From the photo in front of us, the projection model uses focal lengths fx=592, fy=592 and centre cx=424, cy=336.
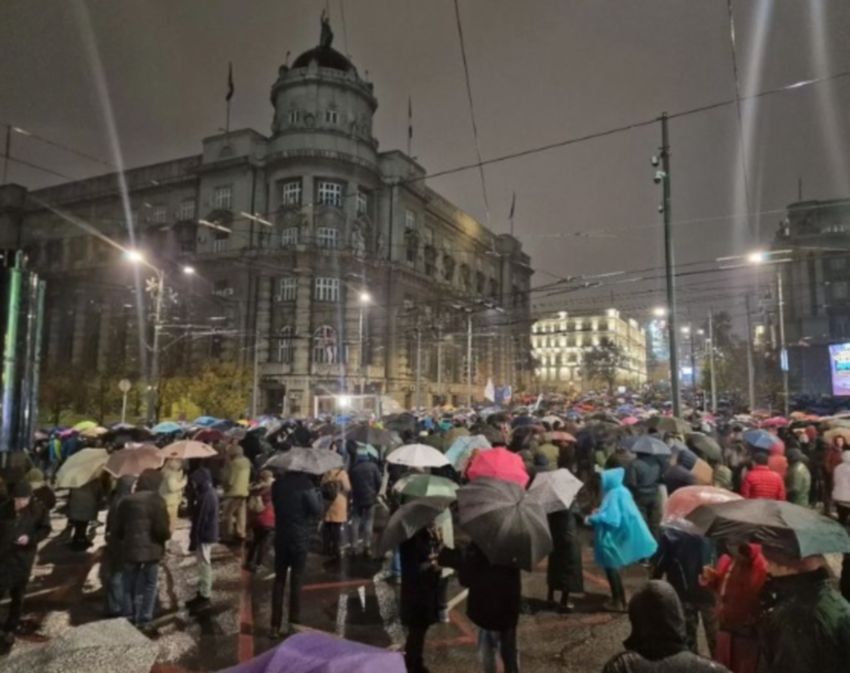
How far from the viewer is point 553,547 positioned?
6727mm

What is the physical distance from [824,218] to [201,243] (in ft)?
230

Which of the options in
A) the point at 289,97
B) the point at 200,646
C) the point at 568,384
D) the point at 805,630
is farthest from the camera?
the point at 568,384

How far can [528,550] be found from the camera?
14.8ft

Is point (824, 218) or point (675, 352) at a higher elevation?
point (824, 218)

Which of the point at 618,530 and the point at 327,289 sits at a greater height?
the point at 327,289

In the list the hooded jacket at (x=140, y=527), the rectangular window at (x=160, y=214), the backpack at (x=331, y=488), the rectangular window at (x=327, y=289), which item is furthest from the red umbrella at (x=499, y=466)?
the rectangular window at (x=160, y=214)

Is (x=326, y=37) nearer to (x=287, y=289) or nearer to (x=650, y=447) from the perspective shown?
(x=287, y=289)

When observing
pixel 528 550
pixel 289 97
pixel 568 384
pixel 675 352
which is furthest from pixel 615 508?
pixel 568 384

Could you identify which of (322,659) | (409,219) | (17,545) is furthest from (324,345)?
(322,659)

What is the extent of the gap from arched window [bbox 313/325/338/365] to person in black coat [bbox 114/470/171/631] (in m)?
41.3

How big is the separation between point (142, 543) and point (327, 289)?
43406mm

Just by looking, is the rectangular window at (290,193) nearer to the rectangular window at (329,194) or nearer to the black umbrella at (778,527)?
the rectangular window at (329,194)

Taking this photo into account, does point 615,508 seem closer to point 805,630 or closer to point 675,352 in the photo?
point 805,630

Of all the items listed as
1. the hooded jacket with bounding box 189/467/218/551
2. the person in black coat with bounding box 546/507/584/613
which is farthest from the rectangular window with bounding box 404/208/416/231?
the person in black coat with bounding box 546/507/584/613
